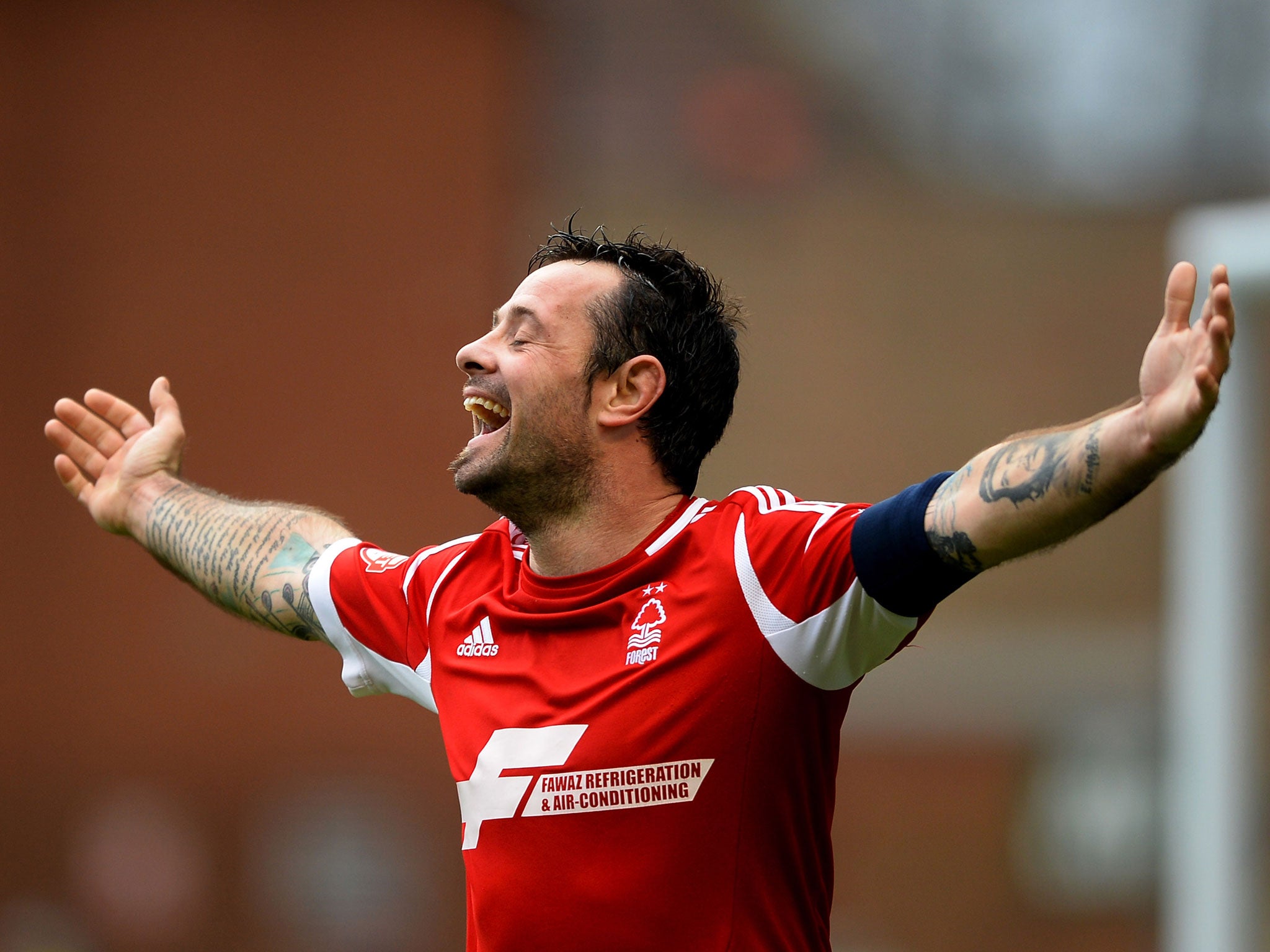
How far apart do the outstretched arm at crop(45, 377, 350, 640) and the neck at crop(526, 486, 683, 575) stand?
0.68m

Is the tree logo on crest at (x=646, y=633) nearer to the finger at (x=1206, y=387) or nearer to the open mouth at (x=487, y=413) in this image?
the open mouth at (x=487, y=413)

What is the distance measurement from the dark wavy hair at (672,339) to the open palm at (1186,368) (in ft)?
3.57

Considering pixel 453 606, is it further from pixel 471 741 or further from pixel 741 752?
pixel 741 752

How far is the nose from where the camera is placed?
9.21ft

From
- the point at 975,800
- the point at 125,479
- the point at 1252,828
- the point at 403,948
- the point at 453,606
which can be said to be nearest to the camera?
the point at 453,606

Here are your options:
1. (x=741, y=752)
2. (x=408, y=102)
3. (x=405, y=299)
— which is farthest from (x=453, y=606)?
(x=408, y=102)

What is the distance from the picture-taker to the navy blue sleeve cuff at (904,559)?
84.1 inches

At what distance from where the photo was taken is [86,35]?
12.4 metres

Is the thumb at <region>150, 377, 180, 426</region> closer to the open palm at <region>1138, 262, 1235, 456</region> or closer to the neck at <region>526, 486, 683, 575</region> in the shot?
the neck at <region>526, 486, 683, 575</region>

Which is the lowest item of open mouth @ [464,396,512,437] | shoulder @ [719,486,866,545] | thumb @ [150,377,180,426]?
shoulder @ [719,486,866,545]

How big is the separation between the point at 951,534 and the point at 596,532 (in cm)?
85

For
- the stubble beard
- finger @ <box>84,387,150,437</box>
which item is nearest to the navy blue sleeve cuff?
the stubble beard

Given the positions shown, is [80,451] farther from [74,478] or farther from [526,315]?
[526,315]

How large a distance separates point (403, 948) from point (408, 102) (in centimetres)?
762
